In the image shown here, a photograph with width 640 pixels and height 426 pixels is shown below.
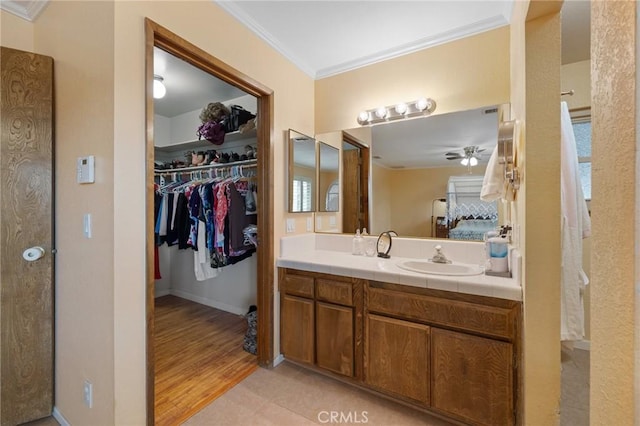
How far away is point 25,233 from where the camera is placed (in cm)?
155

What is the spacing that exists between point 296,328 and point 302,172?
1288mm

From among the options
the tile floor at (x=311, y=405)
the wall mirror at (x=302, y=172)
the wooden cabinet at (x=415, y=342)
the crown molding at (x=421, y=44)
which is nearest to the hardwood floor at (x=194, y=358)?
the tile floor at (x=311, y=405)

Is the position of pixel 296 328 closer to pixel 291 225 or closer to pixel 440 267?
pixel 291 225

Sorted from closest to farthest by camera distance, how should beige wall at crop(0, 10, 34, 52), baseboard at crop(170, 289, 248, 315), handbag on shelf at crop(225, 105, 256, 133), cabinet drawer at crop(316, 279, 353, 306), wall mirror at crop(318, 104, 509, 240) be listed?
beige wall at crop(0, 10, 34, 52) < cabinet drawer at crop(316, 279, 353, 306) < wall mirror at crop(318, 104, 509, 240) < handbag on shelf at crop(225, 105, 256, 133) < baseboard at crop(170, 289, 248, 315)

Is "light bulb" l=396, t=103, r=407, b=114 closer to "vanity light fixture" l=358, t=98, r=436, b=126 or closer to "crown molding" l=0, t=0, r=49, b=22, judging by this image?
"vanity light fixture" l=358, t=98, r=436, b=126

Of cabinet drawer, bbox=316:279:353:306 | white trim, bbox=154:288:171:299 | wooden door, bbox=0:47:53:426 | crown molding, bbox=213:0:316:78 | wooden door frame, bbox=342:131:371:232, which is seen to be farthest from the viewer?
white trim, bbox=154:288:171:299

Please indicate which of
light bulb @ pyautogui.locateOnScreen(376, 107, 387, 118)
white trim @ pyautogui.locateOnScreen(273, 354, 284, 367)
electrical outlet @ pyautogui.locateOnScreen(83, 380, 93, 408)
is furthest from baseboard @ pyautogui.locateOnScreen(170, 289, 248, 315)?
light bulb @ pyautogui.locateOnScreen(376, 107, 387, 118)

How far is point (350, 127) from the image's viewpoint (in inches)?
97.0

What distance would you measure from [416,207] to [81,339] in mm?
2292

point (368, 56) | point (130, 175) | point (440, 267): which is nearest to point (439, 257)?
point (440, 267)

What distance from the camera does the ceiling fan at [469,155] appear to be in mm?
1993

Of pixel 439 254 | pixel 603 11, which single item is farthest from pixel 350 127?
pixel 603 11

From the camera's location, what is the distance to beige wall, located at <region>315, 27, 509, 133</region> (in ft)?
6.20

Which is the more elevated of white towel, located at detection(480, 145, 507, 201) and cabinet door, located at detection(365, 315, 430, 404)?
white towel, located at detection(480, 145, 507, 201)
